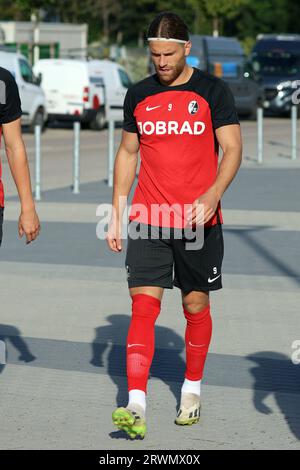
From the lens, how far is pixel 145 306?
6285 mm

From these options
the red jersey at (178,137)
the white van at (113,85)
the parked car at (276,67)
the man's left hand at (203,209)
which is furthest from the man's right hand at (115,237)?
the parked car at (276,67)

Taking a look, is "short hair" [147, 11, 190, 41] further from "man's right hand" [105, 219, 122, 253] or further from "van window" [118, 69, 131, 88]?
"van window" [118, 69, 131, 88]

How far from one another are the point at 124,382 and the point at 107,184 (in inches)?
485

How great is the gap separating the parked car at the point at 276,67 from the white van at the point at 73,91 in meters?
7.49

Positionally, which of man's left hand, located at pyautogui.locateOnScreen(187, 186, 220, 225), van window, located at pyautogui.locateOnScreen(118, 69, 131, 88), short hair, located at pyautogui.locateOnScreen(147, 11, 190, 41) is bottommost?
van window, located at pyautogui.locateOnScreen(118, 69, 131, 88)

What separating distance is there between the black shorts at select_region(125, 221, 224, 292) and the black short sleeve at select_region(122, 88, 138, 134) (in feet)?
1.45

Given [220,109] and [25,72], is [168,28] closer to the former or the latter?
[220,109]

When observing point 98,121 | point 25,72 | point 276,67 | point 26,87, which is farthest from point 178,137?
point 276,67

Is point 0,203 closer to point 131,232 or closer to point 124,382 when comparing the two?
point 131,232

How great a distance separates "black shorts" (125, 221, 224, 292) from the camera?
249 inches

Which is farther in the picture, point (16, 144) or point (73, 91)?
point (73, 91)

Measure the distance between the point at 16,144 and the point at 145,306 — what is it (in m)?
0.97

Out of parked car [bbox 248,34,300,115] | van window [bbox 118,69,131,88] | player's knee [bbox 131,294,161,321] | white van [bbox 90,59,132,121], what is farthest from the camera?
parked car [bbox 248,34,300,115]

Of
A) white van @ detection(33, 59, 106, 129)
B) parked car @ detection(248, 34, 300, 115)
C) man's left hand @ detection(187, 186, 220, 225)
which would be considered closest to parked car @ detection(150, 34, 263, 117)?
parked car @ detection(248, 34, 300, 115)
